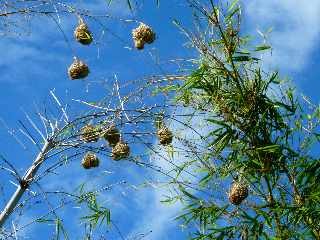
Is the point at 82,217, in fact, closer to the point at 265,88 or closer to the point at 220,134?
the point at 220,134

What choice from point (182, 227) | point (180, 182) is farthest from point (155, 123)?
point (182, 227)

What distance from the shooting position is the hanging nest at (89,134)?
411 centimetres

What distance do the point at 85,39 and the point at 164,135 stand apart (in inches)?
26.4

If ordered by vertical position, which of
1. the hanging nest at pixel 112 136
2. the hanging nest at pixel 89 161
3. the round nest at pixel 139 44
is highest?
the round nest at pixel 139 44

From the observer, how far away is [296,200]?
17.1ft

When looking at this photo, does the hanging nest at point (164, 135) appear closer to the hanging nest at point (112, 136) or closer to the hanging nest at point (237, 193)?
the hanging nest at point (112, 136)

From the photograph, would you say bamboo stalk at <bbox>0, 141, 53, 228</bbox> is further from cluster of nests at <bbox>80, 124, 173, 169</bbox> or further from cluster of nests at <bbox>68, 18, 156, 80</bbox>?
cluster of nests at <bbox>68, 18, 156, 80</bbox>

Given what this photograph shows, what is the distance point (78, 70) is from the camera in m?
4.48

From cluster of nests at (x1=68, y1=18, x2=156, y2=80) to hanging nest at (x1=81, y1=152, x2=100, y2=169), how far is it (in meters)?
0.43

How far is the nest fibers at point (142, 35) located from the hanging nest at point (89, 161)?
64 centimetres

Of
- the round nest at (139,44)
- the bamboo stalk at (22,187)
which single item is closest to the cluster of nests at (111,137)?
the bamboo stalk at (22,187)

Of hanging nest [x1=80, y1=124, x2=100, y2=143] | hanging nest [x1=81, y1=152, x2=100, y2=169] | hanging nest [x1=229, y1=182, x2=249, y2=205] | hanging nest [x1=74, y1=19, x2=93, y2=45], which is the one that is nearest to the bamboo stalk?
hanging nest [x1=80, y1=124, x2=100, y2=143]

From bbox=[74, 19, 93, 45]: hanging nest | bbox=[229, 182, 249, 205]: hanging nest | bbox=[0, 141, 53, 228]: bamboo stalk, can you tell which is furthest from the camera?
bbox=[229, 182, 249, 205]: hanging nest

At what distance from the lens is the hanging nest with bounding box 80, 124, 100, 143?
13.5 ft
